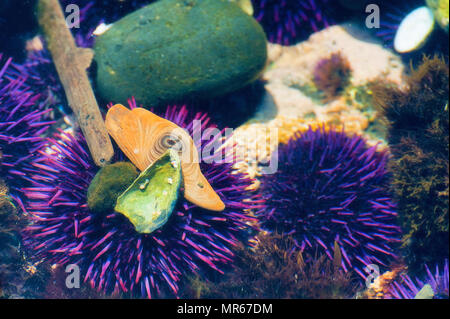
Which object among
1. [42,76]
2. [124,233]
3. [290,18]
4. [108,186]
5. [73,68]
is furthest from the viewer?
[290,18]

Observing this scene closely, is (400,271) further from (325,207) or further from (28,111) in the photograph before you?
(28,111)

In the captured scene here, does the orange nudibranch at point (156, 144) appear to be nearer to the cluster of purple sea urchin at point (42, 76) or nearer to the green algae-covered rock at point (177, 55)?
the green algae-covered rock at point (177, 55)

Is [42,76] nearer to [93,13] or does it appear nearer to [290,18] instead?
[93,13]

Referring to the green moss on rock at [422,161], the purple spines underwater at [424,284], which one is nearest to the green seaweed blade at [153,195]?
the green moss on rock at [422,161]

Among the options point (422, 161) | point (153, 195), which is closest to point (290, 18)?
point (422, 161)

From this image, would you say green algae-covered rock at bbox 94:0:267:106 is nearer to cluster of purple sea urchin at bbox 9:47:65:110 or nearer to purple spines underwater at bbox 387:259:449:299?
cluster of purple sea urchin at bbox 9:47:65:110

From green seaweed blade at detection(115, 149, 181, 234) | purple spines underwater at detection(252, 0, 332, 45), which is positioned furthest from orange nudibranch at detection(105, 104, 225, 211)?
purple spines underwater at detection(252, 0, 332, 45)
